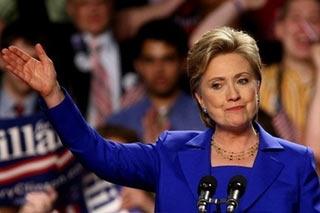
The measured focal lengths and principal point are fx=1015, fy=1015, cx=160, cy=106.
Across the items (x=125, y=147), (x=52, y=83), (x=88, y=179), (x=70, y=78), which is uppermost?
(x=52, y=83)

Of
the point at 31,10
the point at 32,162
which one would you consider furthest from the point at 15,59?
the point at 31,10

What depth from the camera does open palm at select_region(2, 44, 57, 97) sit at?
253cm

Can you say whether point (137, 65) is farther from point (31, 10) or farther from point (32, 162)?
point (32, 162)

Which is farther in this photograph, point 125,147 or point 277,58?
point 277,58

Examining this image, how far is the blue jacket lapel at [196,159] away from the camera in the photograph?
2598mm

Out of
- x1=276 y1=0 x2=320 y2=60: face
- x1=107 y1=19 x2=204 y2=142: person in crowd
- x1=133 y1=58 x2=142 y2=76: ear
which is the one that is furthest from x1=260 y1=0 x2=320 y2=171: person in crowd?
x1=133 y1=58 x2=142 y2=76: ear

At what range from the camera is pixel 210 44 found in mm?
2635

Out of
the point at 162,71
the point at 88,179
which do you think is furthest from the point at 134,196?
the point at 162,71

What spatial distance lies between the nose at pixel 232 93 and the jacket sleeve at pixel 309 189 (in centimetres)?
24

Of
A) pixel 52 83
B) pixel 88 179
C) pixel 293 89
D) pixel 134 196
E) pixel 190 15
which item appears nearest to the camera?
pixel 52 83

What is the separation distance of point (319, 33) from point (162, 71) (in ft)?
2.47

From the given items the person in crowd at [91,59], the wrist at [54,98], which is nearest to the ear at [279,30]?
the person in crowd at [91,59]

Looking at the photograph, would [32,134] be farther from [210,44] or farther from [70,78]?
[210,44]

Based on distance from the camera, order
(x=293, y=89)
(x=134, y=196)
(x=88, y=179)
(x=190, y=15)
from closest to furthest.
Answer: (x=134, y=196)
(x=88, y=179)
(x=293, y=89)
(x=190, y=15)
